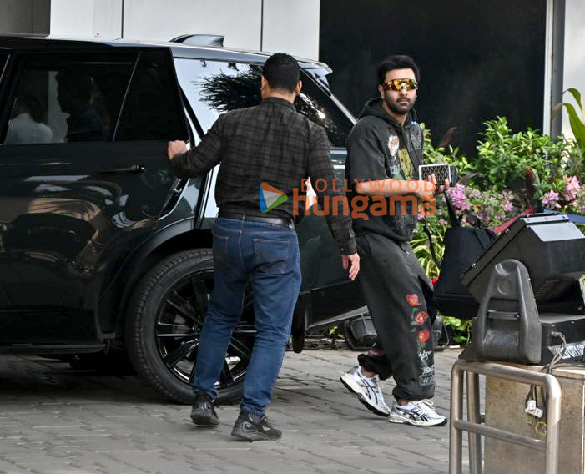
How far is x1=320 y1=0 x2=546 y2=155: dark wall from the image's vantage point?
12562 millimetres

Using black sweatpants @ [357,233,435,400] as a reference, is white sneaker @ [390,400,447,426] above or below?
below

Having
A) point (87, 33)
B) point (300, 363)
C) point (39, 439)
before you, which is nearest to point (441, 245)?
point (300, 363)

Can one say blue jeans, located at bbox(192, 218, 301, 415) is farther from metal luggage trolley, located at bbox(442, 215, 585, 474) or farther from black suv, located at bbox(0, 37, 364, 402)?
metal luggage trolley, located at bbox(442, 215, 585, 474)

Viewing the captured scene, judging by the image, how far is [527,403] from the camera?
4.79m

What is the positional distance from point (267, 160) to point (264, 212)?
25 cm

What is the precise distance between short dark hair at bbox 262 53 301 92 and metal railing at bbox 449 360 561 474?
2.29 m

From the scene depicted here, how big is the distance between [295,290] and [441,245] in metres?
4.29

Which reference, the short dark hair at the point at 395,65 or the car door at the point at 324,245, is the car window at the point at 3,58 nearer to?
the car door at the point at 324,245

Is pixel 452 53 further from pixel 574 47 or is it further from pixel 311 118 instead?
pixel 311 118

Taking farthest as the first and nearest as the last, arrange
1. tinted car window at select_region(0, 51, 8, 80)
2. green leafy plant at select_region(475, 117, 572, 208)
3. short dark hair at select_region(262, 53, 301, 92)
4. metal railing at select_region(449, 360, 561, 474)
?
green leafy plant at select_region(475, 117, 572, 208)
tinted car window at select_region(0, 51, 8, 80)
short dark hair at select_region(262, 53, 301, 92)
metal railing at select_region(449, 360, 561, 474)

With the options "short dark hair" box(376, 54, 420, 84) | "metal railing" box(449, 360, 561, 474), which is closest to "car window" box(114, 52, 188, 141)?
"short dark hair" box(376, 54, 420, 84)

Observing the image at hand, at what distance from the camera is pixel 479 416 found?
16.6ft

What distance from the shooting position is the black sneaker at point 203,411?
6.98 metres

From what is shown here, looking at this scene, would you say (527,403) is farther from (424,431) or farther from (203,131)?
(203,131)
